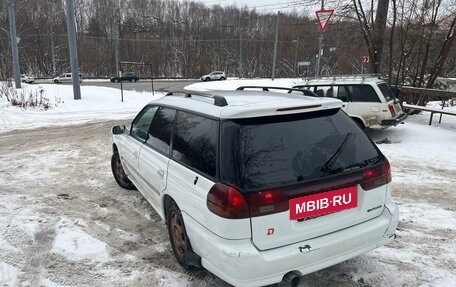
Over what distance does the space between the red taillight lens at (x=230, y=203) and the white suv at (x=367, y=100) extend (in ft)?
23.2

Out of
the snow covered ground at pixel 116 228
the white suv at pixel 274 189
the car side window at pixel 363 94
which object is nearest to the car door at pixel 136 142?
the snow covered ground at pixel 116 228

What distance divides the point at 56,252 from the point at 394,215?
329 centimetres

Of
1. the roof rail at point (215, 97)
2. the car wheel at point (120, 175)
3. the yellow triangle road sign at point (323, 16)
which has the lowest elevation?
the car wheel at point (120, 175)

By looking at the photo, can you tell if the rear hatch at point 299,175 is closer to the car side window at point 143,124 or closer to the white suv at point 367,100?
the car side window at point 143,124

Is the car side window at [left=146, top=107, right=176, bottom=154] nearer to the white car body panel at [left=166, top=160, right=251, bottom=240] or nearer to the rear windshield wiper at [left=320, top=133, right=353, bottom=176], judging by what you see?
the white car body panel at [left=166, top=160, right=251, bottom=240]

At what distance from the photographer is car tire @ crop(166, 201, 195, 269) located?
3.08 metres

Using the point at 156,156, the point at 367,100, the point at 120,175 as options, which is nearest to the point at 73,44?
the point at 120,175

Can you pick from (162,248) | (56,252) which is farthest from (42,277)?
(162,248)

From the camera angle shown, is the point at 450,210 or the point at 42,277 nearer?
the point at 42,277

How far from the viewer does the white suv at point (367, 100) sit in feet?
28.6

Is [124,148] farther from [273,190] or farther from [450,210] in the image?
[450,210]

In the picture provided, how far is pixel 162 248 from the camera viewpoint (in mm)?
3752

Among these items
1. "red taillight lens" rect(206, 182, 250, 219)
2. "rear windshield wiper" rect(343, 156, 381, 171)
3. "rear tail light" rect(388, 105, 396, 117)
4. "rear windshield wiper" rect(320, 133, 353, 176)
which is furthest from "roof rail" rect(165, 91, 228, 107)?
"rear tail light" rect(388, 105, 396, 117)

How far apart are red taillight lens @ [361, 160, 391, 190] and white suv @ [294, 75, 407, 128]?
6057 millimetres
